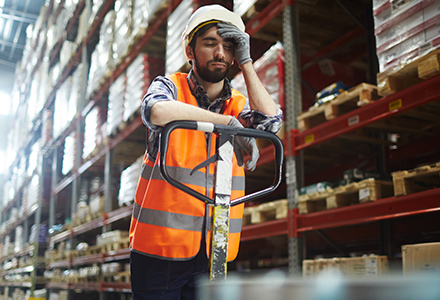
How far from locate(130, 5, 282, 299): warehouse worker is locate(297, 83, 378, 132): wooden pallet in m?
1.78

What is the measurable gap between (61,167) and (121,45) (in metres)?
5.89

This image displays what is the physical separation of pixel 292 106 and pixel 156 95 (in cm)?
256

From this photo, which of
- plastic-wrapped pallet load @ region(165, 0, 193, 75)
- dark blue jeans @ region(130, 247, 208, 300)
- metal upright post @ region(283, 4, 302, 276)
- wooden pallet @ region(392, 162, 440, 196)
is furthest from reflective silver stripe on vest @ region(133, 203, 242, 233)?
plastic-wrapped pallet load @ region(165, 0, 193, 75)

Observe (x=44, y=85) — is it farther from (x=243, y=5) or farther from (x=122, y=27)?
(x=243, y=5)

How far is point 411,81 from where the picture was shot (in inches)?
130

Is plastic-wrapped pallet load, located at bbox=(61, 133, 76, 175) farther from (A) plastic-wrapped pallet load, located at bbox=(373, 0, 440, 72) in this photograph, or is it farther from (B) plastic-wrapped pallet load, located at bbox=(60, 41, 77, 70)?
(A) plastic-wrapped pallet load, located at bbox=(373, 0, 440, 72)

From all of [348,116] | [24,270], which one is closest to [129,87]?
[348,116]

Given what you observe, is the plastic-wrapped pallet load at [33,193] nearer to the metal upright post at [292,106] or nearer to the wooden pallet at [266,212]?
the wooden pallet at [266,212]

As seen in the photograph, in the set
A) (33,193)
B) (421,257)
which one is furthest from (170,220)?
(33,193)

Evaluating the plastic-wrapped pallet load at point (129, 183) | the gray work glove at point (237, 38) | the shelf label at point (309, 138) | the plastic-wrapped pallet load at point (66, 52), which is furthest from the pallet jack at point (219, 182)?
the plastic-wrapped pallet load at point (66, 52)

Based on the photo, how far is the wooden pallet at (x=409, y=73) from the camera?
9.41 ft

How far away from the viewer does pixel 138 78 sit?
6926mm

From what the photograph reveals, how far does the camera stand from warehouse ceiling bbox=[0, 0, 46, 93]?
17.9 meters

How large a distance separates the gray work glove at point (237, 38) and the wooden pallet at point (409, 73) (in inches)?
62.7
